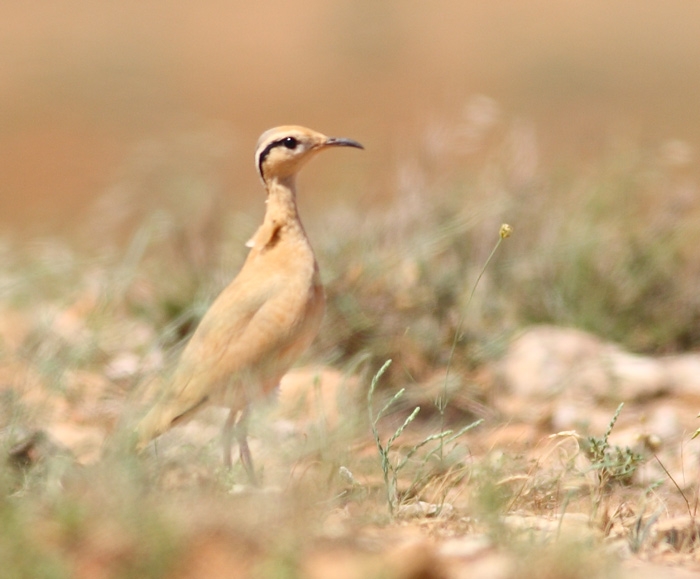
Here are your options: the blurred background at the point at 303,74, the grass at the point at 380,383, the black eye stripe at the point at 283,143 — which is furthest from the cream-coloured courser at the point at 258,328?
the blurred background at the point at 303,74

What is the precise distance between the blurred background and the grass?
2.02 meters

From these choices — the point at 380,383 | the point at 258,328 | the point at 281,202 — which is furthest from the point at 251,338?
the point at 380,383

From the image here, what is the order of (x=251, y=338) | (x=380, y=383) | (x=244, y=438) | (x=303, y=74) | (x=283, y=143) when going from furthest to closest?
1. (x=303, y=74)
2. (x=380, y=383)
3. (x=283, y=143)
4. (x=251, y=338)
5. (x=244, y=438)

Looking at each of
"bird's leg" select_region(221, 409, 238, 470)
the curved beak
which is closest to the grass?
"bird's leg" select_region(221, 409, 238, 470)

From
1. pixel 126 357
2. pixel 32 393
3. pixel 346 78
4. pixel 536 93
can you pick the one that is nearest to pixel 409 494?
pixel 32 393

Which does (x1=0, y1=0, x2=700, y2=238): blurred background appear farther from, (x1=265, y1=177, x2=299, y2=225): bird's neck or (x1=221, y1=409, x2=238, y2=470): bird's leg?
(x1=221, y1=409, x2=238, y2=470): bird's leg

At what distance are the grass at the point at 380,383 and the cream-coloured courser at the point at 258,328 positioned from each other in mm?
160

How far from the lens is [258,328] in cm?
466

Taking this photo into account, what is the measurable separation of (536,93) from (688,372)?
51.2ft

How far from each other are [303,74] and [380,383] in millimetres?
19665

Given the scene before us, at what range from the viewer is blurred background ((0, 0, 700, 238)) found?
17.3 metres

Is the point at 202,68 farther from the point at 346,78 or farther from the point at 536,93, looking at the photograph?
the point at 536,93

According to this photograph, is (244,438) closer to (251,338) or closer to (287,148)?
(251,338)

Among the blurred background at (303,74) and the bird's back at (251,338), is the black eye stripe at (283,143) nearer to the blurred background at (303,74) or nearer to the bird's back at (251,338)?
the bird's back at (251,338)
